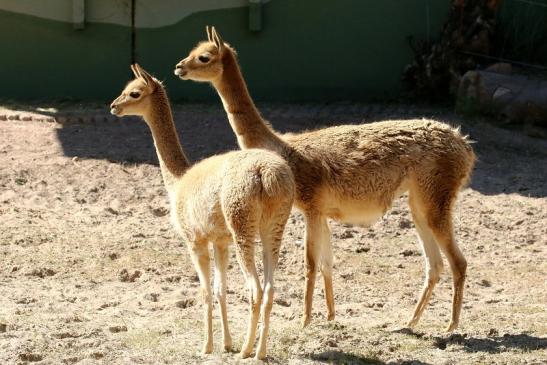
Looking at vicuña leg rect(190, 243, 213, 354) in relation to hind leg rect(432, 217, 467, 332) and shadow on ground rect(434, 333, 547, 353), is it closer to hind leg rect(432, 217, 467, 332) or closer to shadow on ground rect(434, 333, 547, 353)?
shadow on ground rect(434, 333, 547, 353)

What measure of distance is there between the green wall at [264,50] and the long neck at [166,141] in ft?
22.5

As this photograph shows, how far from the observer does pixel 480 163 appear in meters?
12.3

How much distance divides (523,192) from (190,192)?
5.38 meters

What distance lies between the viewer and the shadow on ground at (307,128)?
1198 centimetres

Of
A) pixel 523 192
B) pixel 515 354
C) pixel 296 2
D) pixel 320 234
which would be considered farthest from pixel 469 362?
pixel 296 2

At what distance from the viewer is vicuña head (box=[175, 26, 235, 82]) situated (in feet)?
28.2

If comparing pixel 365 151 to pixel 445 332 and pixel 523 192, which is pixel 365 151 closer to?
pixel 445 332

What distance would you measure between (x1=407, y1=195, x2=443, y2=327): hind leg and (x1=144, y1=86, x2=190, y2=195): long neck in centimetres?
183

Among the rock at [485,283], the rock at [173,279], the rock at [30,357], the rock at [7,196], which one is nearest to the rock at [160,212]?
the rock at [7,196]

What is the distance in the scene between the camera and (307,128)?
1316 centimetres

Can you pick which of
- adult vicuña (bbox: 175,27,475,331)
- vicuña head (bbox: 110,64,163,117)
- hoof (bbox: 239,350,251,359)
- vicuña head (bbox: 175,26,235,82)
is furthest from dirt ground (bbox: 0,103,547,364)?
vicuña head (bbox: 175,26,235,82)

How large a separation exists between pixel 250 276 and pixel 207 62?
7.97 ft

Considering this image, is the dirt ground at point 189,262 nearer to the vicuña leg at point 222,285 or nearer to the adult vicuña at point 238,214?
the vicuña leg at point 222,285

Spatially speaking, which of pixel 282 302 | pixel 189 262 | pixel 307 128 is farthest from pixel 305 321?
pixel 307 128
